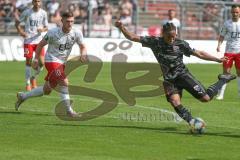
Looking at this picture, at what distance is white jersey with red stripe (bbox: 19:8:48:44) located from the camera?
69.3 feet

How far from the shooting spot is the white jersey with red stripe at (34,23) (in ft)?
69.3

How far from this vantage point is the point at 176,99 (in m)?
13.2

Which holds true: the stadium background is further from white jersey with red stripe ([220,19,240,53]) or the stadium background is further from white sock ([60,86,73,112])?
white jersey with red stripe ([220,19,240,53])

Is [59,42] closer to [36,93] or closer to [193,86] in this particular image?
[36,93]

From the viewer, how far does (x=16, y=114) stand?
1547cm

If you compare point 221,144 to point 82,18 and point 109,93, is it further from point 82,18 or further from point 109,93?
point 82,18

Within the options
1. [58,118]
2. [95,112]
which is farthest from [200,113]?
[58,118]

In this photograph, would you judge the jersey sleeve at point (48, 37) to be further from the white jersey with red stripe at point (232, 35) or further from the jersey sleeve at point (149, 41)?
the white jersey with red stripe at point (232, 35)

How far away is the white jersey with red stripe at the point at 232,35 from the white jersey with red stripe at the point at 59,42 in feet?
20.7

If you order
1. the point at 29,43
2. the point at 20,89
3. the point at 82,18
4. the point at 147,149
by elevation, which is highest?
the point at 147,149

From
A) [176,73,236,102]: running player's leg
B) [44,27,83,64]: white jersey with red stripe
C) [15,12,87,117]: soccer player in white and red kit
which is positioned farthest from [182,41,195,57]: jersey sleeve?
[44,27,83,64]: white jersey with red stripe

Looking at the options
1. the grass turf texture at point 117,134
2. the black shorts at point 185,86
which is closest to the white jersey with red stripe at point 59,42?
the grass turf texture at point 117,134

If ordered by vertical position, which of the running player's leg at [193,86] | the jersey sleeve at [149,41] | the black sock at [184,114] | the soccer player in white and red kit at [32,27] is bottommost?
the soccer player in white and red kit at [32,27]

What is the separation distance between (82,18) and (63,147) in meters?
28.2
